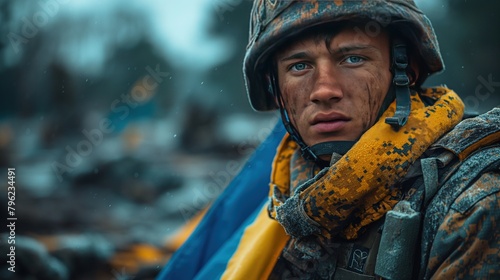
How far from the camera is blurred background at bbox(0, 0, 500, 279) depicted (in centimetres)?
763

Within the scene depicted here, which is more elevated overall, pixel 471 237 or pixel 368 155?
pixel 368 155

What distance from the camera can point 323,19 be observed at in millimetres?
2285

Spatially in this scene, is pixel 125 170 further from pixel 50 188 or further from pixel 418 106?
pixel 418 106

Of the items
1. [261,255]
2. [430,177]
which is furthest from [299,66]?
[261,255]

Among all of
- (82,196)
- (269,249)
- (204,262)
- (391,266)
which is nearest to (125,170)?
(82,196)

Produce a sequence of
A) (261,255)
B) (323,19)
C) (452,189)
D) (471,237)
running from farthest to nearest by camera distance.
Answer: (261,255) < (323,19) < (452,189) < (471,237)

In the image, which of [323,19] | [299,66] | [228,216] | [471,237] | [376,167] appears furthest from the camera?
[228,216]

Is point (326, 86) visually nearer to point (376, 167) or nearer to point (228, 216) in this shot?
point (376, 167)

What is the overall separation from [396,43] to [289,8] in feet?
1.62

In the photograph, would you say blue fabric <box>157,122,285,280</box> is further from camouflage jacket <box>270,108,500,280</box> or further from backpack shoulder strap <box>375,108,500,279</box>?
backpack shoulder strap <box>375,108,500,279</box>

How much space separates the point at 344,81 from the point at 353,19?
0.26 meters

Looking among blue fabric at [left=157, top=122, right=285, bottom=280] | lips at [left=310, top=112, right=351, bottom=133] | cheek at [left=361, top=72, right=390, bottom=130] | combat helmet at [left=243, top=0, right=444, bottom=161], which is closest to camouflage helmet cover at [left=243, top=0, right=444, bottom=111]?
combat helmet at [left=243, top=0, right=444, bottom=161]

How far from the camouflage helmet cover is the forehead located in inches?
1.9

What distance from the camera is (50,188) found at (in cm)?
960
